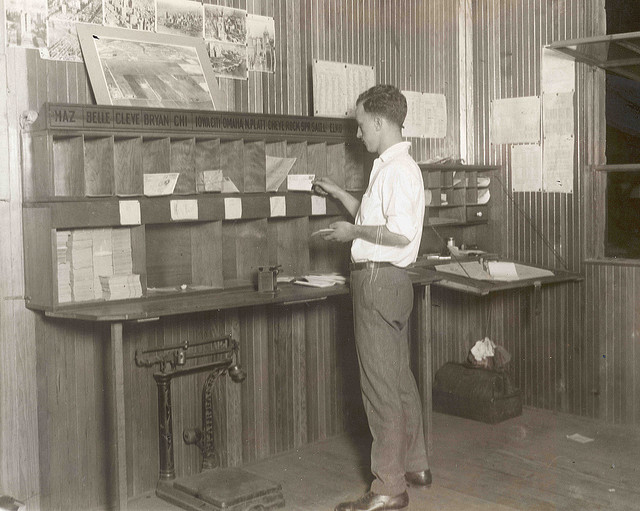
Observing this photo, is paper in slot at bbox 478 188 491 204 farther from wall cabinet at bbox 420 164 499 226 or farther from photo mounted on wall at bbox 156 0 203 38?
photo mounted on wall at bbox 156 0 203 38

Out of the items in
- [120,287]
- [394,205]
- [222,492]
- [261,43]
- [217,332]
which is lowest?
[222,492]

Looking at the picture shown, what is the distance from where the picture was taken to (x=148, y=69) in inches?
171

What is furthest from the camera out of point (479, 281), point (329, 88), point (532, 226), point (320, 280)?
point (532, 226)

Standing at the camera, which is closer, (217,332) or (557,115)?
(217,332)

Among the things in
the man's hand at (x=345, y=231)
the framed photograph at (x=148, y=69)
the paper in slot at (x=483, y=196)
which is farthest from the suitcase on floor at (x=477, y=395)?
the framed photograph at (x=148, y=69)

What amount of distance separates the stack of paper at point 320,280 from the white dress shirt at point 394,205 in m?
0.51

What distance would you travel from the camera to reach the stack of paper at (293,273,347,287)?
15.3 feet

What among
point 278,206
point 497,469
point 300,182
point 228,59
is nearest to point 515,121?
point 300,182

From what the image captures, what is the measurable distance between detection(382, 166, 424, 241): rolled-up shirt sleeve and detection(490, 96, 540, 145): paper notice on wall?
2.40 metres

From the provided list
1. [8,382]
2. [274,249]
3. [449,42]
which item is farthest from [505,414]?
[8,382]

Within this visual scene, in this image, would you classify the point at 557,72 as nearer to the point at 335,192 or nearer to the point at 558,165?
the point at 558,165

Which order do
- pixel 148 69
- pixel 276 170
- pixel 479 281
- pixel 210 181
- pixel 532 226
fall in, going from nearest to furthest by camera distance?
pixel 148 69
pixel 210 181
pixel 276 170
pixel 479 281
pixel 532 226

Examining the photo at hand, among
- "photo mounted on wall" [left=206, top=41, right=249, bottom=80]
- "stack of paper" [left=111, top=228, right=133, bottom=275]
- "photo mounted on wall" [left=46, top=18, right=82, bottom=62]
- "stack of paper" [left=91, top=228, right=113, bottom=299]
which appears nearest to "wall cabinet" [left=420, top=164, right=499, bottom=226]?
"photo mounted on wall" [left=206, top=41, right=249, bottom=80]

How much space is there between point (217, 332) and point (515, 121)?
2904 millimetres
